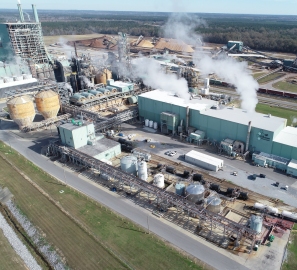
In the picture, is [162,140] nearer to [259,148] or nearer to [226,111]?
[226,111]

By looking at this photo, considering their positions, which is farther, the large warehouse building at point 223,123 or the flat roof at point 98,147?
the flat roof at point 98,147

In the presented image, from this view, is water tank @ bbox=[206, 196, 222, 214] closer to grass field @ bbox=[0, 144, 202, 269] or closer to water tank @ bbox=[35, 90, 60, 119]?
grass field @ bbox=[0, 144, 202, 269]

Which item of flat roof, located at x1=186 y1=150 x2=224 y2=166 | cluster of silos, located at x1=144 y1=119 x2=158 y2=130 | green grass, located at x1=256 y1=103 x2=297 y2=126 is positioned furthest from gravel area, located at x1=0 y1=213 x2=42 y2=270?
green grass, located at x1=256 y1=103 x2=297 y2=126

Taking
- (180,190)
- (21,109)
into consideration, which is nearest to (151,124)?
(180,190)

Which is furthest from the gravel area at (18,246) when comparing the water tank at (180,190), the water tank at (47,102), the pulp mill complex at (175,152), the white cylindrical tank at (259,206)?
the water tank at (47,102)

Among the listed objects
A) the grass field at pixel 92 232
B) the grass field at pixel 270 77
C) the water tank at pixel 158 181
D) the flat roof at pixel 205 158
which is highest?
the water tank at pixel 158 181

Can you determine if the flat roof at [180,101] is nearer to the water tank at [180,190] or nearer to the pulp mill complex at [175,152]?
the pulp mill complex at [175,152]
